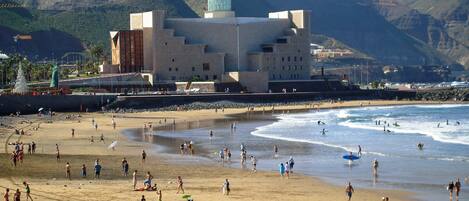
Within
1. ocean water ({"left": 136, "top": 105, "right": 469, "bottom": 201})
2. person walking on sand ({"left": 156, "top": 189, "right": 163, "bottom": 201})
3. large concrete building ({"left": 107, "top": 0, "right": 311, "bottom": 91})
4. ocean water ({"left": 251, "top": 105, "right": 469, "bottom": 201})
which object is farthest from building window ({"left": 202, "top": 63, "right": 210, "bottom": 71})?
person walking on sand ({"left": 156, "top": 189, "right": 163, "bottom": 201})

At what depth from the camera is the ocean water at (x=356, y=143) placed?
42594 mm

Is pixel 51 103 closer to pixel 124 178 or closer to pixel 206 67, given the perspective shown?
pixel 206 67

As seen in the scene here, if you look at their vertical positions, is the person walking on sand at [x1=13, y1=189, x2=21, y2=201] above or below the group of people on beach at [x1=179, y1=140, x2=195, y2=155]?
below

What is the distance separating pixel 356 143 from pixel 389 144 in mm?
2076

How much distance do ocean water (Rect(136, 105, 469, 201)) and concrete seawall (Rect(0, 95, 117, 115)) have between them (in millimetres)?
16073

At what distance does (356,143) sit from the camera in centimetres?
5881

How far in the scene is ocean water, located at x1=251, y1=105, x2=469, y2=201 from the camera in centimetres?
4219

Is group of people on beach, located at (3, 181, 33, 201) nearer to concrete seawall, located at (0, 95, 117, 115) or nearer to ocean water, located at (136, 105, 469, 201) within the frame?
ocean water, located at (136, 105, 469, 201)

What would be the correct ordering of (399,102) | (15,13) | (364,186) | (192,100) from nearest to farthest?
(364,186)
(192,100)
(399,102)
(15,13)

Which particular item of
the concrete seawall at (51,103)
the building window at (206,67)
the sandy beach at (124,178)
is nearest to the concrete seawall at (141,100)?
the concrete seawall at (51,103)

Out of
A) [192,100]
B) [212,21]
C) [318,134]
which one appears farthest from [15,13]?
[318,134]

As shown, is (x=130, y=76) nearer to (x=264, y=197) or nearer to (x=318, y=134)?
(x=318, y=134)

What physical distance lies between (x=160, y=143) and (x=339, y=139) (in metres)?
11.5

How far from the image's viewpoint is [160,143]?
60.3 meters
